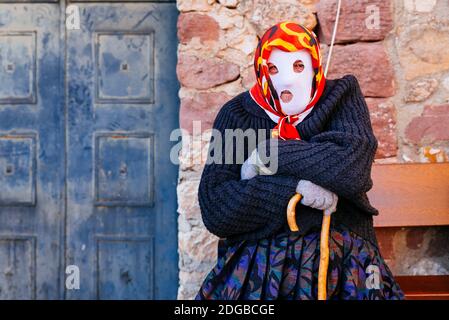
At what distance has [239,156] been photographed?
211cm

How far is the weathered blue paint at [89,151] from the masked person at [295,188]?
928mm

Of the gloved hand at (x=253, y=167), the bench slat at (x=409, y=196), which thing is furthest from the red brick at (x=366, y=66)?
the gloved hand at (x=253, y=167)

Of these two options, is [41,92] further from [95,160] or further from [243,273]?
[243,273]

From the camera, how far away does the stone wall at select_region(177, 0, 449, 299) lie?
278 centimetres

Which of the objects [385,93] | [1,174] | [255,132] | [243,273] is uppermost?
[385,93]

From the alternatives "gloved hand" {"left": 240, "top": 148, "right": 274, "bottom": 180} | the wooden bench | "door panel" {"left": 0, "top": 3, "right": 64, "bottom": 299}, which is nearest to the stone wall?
the wooden bench

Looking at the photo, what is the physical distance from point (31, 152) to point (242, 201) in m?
1.46

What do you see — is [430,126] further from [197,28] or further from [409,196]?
[197,28]

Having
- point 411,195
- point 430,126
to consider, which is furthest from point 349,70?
point 411,195

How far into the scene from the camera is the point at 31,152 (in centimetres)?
303
